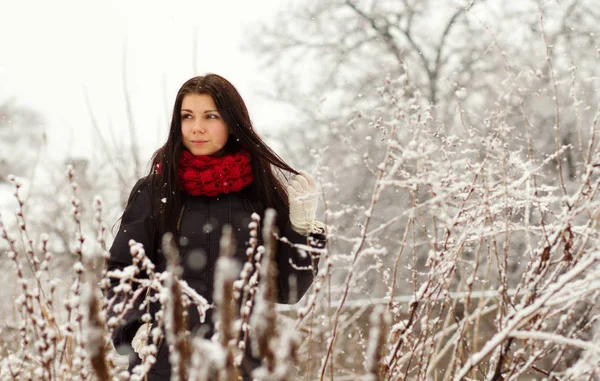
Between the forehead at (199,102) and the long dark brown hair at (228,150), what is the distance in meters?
0.02

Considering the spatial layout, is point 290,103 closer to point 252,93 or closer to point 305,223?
point 252,93

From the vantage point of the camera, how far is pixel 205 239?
2537 mm

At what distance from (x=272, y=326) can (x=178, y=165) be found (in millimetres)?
1795

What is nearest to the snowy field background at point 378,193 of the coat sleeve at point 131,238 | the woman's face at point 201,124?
the coat sleeve at point 131,238

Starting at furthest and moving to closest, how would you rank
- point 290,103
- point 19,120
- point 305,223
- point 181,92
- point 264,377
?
point 19,120 < point 290,103 < point 181,92 < point 305,223 < point 264,377

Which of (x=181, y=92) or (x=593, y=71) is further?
(x=593, y=71)

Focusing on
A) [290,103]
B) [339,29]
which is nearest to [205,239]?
[290,103]

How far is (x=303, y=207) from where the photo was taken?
2.50m

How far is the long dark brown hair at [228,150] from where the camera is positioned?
261cm

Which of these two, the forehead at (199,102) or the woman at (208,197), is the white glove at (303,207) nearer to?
the woman at (208,197)

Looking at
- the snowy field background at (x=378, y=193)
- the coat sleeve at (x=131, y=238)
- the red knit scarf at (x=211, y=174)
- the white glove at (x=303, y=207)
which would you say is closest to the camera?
the snowy field background at (x=378, y=193)

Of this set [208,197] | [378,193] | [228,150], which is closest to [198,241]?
[208,197]

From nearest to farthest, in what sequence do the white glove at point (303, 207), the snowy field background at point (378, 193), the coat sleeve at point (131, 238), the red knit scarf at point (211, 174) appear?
the snowy field background at point (378, 193) → the coat sleeve at point (131, 238) → the white glove at point (303, 207) → the red knit scarf at point (211, 174)

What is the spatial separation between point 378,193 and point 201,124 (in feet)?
5.02
